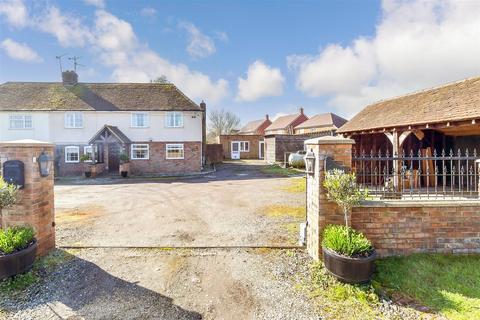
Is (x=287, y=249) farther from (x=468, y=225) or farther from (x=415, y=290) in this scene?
(x=468, y=225)

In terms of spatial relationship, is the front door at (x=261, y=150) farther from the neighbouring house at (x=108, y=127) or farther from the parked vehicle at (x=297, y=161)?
the neighbouring house at (x=108, y=127)

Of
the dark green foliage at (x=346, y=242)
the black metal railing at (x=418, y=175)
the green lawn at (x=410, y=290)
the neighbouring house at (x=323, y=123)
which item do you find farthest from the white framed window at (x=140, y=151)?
the neighbouring house at (x=323, y=123)

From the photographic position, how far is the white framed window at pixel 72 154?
21.1 meters

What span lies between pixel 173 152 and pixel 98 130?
6.17 m

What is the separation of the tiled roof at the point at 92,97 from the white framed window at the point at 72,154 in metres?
3.12

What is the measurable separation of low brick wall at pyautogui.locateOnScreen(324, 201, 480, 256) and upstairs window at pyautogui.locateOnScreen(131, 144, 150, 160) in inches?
759

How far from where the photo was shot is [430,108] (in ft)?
36.0

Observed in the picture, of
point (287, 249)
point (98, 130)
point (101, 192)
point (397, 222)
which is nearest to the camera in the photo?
point (397, 222)

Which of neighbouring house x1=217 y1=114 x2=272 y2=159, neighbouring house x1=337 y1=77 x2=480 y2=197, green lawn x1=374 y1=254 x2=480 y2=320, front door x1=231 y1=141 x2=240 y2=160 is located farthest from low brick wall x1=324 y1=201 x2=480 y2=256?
front door x1=231 y1=141 x2=240 y2=160

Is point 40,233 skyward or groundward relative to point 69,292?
skyward

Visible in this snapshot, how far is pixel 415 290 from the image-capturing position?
413 cm

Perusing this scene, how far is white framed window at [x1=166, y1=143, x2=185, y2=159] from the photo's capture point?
21.7m

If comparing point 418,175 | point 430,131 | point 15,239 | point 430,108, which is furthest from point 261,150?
point 15,239

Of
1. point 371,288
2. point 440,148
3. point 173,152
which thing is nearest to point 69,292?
point 371,288
